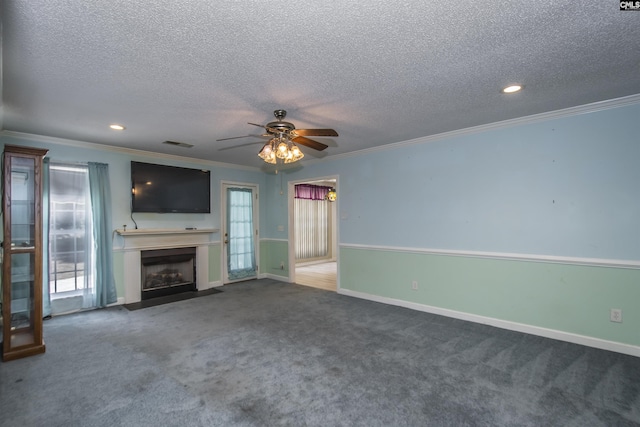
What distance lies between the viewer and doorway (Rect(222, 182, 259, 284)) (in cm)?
620

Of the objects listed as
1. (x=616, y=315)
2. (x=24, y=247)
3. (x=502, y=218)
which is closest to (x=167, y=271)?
(x=24, y=247)

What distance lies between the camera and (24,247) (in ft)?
10.1

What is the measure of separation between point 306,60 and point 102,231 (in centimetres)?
412

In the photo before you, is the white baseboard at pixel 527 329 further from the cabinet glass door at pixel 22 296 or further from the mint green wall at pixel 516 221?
the cabinet glass door at pixel 22 296

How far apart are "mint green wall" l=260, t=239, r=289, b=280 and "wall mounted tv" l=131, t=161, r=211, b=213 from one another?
62.1 inches

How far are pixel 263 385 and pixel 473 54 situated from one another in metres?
2.91

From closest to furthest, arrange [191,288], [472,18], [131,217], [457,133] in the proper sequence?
1. [472,18]
2. [457,133]
3. [131,217]
4. [191,288]

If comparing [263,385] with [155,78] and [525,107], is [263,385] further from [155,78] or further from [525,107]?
[525,107]

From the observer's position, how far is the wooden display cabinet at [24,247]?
2.97 meters

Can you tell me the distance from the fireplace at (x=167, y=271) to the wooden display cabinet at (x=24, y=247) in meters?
1.87

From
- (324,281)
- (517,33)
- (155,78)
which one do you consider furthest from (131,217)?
(517,33)

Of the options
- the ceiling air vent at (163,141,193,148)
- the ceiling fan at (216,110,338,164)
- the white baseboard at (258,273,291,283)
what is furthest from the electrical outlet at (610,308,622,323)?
the ceiling air vent at (163,141,193,148)

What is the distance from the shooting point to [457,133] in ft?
13.1

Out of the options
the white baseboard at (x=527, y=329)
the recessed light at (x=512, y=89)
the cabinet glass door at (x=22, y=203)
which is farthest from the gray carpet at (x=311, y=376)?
the recessed light at (x=512, y=89)
